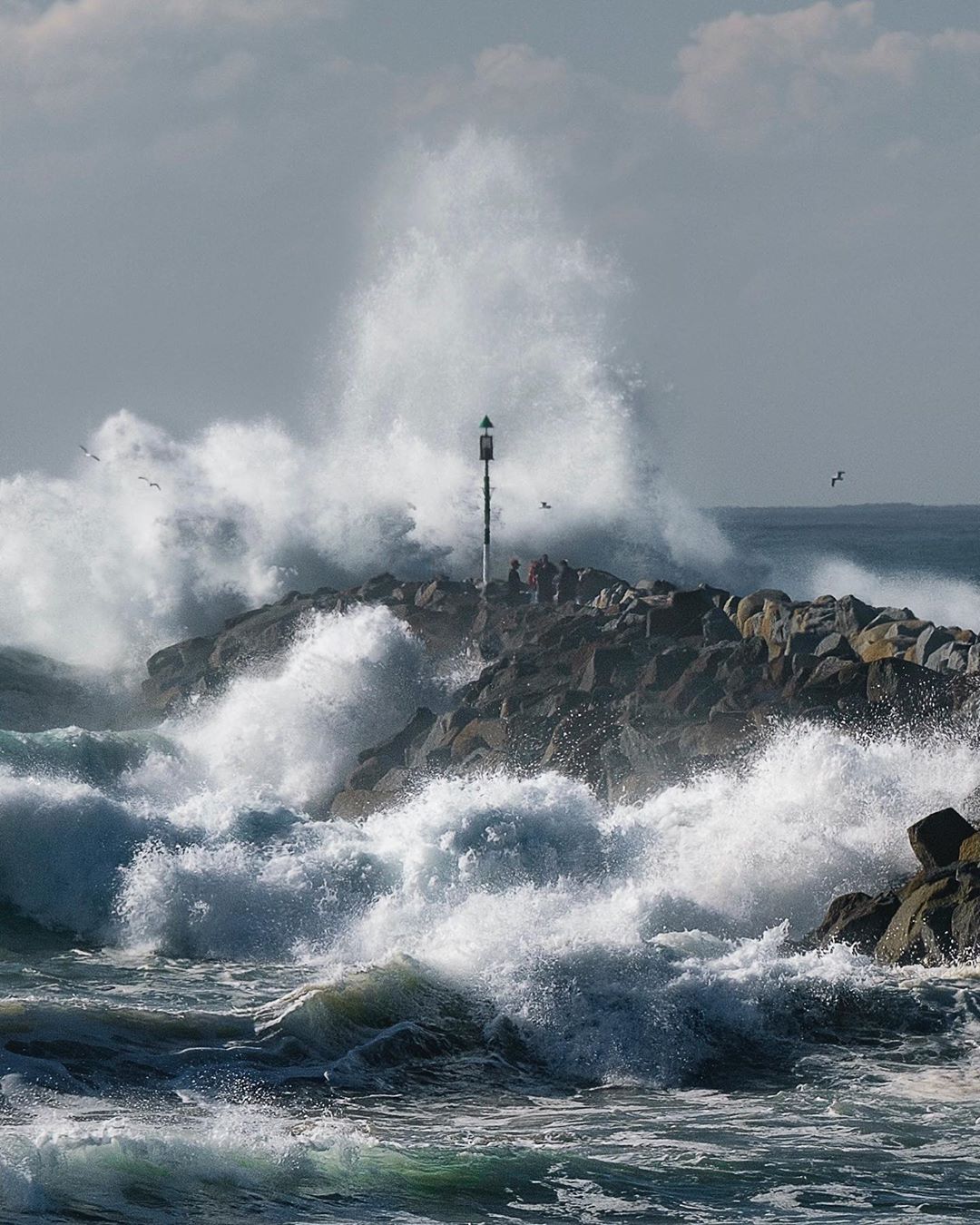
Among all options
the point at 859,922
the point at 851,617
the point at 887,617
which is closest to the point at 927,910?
the point at 859,922

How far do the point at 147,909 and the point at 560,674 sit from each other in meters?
7.70

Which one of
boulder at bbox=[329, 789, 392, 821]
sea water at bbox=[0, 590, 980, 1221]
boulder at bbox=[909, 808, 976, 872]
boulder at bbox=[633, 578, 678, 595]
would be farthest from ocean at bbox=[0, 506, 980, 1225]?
boulder at bbox=[633, 578, 678, 595]

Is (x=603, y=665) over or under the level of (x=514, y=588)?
under

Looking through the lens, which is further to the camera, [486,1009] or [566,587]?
[566,587]

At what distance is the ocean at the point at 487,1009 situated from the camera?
8547 mm

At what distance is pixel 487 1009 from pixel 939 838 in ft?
13.0

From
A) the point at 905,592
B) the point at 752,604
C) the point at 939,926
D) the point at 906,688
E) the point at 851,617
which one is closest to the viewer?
the point at 939,926

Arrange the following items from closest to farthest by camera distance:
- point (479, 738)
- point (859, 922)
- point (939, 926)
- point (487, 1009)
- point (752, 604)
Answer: point (487, 1009) < point (939, 926) < point (859, 922) < point (479, 738) < point (752, 604)

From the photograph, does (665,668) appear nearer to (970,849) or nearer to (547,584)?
(970,849)

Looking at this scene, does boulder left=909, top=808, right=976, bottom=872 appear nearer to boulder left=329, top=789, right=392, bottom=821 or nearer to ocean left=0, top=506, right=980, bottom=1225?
ocean left=0, top=506, right=980, bottom=1225

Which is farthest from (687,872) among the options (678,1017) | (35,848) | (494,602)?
(494,602)

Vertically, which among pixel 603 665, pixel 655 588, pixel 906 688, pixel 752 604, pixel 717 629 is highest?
pixel 655 588

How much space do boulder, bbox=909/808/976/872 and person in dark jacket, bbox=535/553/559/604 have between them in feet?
51.1

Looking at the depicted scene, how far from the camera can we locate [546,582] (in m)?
29.1
